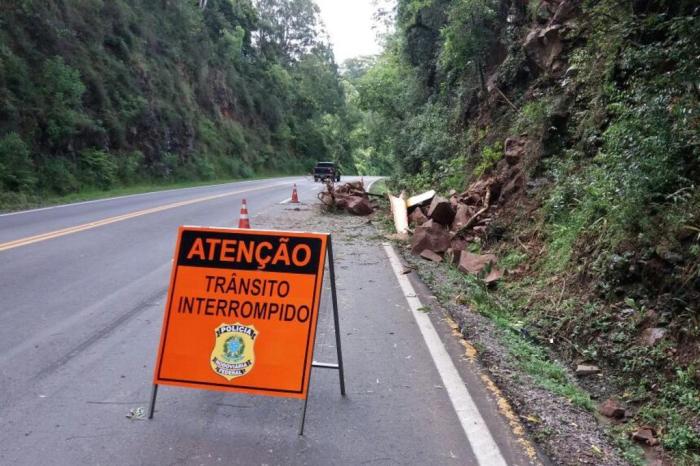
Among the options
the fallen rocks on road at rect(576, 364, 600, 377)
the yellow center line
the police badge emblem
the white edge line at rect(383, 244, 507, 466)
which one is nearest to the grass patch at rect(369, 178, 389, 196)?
the yellow center line

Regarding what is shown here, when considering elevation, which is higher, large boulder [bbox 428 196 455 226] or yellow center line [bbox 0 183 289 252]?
large boulder [bbox 428 196 455 226]

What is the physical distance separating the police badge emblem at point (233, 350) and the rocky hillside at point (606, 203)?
2.48 metres

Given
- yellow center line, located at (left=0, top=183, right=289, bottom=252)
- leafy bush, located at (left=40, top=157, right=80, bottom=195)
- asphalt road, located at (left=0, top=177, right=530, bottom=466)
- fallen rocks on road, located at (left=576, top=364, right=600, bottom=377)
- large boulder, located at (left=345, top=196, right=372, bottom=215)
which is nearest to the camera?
asphalt road, located at (left=0, top=177, right=530, bottom=466)

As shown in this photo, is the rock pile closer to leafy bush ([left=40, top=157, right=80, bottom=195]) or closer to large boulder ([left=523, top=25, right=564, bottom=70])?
large boulder ([left=523, top=25, right=564, bottom=70])

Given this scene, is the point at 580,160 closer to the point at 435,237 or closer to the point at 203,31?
the point at 435,237

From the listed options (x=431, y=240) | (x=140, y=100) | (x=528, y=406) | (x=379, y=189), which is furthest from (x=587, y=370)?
(x=140, y=100)

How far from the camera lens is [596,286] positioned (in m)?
5.96

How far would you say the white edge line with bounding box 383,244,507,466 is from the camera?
11.2 ft

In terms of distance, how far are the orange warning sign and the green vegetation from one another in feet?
45.7

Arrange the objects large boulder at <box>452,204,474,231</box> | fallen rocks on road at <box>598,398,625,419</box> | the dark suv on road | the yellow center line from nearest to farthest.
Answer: fallen rocks on road at <box>598,398,625,419</box>
the yellow center line
large boulder at <box>452,204,474,231</box>
the dark suv on road

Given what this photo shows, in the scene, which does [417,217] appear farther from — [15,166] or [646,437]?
[15,166]

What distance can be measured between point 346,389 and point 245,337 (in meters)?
0.92

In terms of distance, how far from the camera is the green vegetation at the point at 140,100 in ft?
65.4

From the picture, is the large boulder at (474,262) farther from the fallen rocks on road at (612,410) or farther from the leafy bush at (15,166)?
the leafy bush at (15,166)
